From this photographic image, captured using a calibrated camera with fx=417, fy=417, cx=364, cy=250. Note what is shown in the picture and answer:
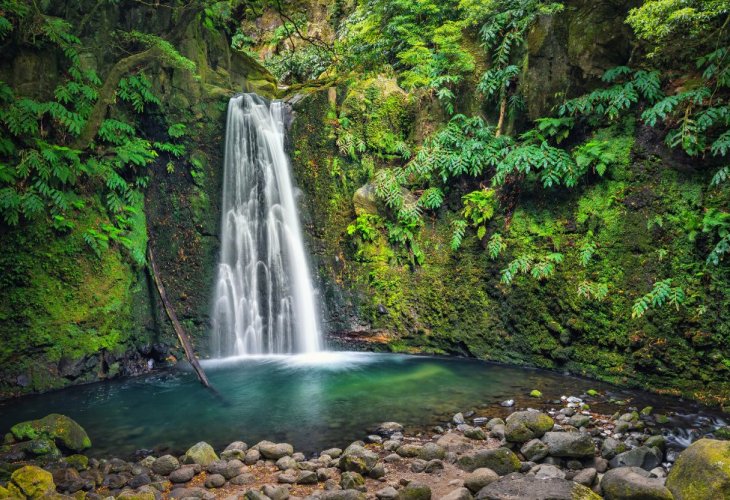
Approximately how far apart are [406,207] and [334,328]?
314 cm

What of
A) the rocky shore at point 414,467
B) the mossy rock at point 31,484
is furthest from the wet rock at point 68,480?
the mossy rock at point 31,484

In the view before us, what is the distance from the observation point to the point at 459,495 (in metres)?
3.28

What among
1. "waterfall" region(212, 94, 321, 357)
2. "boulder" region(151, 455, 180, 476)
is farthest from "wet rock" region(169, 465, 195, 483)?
"waterfall" region(212, 94, 321, 357)

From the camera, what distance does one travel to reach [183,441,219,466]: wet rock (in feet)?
13.8

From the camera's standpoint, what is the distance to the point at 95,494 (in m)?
3.54

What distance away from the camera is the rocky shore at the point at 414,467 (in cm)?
325

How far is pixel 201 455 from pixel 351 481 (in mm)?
1658

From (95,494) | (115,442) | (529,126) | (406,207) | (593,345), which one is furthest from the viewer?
(406,207)

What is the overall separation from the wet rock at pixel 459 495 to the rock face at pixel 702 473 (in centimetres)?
155

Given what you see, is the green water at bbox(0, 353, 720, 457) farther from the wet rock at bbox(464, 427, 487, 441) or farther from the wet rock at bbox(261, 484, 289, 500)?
the wet rock at bbox(261, 484, 289, 500)

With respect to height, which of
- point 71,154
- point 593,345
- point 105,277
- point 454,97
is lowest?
point 593,345

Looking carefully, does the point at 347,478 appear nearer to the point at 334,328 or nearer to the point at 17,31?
the point at 334,328

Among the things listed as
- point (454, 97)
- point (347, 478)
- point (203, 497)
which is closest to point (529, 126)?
point (454, 97)

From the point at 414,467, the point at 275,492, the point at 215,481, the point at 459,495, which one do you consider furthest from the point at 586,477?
the point at 215,481
